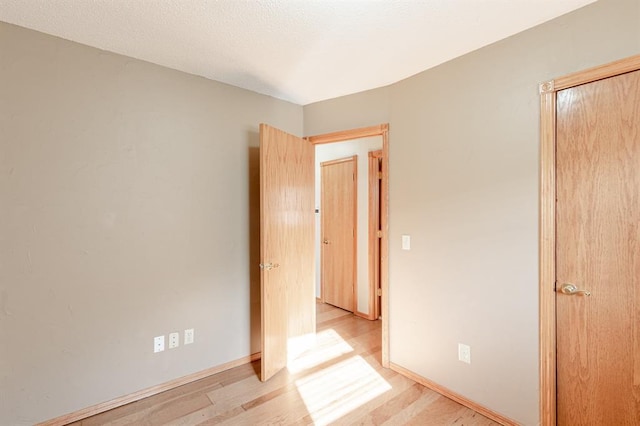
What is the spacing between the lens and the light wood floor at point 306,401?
74.8 inches

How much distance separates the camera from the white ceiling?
5.10 ft

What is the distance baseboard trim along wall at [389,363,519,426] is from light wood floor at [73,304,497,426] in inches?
1.4

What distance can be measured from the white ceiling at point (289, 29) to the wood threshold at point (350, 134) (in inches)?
16.8

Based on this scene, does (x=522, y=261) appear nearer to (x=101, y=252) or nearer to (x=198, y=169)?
(x=198, y=169)

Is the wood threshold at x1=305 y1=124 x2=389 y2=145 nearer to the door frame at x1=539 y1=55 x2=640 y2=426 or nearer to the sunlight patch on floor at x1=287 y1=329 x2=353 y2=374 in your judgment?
the door frame at x1=539 y1=55 x2=640 y2=426

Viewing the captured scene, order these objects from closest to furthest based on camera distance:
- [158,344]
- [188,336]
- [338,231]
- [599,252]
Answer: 1. [599,252]
2. [158,344]
3. [188,336]
4. [338,231]

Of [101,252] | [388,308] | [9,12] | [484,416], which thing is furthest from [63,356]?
[484,416]

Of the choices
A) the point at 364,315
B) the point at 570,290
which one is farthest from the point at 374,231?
the point at 570,290

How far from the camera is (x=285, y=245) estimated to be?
2553mm

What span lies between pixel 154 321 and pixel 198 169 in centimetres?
119

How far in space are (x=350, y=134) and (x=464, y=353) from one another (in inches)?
77.0

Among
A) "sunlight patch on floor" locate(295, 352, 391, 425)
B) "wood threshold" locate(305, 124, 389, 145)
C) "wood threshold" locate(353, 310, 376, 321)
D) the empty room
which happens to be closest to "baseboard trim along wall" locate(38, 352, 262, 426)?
the empty room

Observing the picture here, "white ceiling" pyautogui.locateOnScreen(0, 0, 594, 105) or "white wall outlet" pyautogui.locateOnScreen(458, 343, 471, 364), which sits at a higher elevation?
"white ceiling" pyautogui.locateOnScreen(0, 0, 594, 105)

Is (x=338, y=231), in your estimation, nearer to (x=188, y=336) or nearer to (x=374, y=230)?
(x=374, y=230)
